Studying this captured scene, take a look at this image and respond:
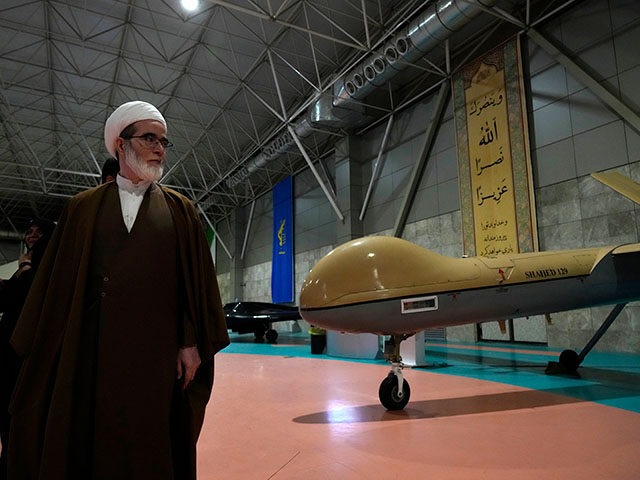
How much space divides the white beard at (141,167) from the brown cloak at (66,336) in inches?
4.5

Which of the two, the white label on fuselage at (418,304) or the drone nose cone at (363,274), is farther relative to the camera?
the white label on fuselage at (418,304)

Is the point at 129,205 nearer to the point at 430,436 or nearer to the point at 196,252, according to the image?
the point at 196,252

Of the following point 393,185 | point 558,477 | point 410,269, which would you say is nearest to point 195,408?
point 558,477

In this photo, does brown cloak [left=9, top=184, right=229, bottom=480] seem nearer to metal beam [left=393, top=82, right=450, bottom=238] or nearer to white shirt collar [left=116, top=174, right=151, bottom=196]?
white shirt collar [left=116, top=174, right=151, bottom=196]

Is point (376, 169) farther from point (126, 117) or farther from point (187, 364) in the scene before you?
point (187, 364)

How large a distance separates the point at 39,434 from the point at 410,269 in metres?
3.36

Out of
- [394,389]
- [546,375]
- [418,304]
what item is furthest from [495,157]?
[394,389]

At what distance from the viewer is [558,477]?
8.21ft

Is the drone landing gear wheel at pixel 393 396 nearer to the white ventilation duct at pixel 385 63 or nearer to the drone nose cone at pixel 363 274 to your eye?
the drone nose cone at pixel 363 274

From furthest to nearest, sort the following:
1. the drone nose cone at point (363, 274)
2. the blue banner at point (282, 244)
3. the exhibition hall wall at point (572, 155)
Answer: the blue banner at point (282, 244)
the exhibition hall wall at point (572, 155)
the drone nose cone at point (363, 274)

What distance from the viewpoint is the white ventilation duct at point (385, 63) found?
9461 mm

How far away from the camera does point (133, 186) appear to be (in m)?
1.87

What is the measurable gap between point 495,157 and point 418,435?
965 centimetres

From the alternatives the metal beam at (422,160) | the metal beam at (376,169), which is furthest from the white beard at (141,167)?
the metal beam at (376,169)
